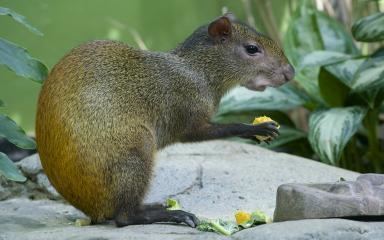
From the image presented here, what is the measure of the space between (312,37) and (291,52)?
0.30 m

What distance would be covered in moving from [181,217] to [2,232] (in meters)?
0.82

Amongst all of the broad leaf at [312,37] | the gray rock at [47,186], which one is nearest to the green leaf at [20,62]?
the gray rock at [47,186]

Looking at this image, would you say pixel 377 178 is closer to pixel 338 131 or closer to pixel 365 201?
pixel 365 201

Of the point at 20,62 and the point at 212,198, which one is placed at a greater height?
the point at 20,62

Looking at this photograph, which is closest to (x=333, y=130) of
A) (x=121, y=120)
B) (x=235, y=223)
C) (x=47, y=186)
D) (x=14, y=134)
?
(x=47, y=186)

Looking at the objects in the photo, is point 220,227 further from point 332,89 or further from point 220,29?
point 332,89

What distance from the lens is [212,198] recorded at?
190 inches

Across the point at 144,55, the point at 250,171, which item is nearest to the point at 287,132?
the point at 250,171

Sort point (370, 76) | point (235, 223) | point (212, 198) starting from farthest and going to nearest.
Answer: point (370, 76), point (212, 198), point (235, 223)

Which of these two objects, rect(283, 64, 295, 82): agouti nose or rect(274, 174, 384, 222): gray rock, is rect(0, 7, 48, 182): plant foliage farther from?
Result: rect(283, 64, 295, 82): agouti nose

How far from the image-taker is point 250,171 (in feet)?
17.3

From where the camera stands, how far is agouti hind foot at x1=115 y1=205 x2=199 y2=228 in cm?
386

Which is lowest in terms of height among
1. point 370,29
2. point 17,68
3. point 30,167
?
point 30,167

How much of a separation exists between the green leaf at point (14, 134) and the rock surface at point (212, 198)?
1.28ft
